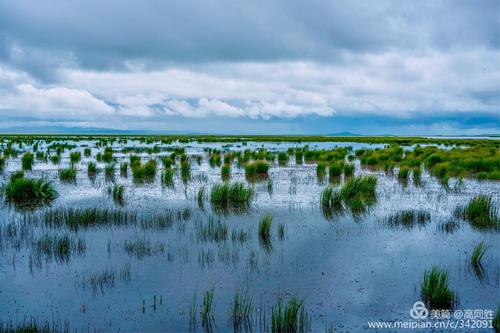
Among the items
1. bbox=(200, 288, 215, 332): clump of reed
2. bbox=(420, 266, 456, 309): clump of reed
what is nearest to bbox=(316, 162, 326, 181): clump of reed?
bbox=(420, 266, 456, 309): clump of reed

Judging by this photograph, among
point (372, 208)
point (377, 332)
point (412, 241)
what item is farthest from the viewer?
point (372, 208)

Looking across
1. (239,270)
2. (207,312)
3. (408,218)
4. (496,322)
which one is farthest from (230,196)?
(496,322)

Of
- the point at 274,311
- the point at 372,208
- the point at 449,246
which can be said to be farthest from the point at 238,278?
the point at 372,208

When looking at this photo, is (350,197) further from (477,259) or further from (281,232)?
(477,259)

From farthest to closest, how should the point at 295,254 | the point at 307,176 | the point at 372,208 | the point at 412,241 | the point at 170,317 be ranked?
the point at 307,176, the point at 372,208, the point at 412,241, the point at 295,254, the point at 170,317

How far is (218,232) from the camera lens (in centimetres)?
1028

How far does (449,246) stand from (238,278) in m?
5.34

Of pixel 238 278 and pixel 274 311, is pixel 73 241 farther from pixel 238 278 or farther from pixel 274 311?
pixel 274 311

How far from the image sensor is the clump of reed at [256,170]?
73.1 feet

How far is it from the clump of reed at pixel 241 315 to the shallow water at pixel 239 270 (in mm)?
105

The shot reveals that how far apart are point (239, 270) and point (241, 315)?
1.83 meters

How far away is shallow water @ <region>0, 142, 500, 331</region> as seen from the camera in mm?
6242

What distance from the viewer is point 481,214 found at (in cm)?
1195

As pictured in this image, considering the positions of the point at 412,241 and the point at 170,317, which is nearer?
the point at 170,317
